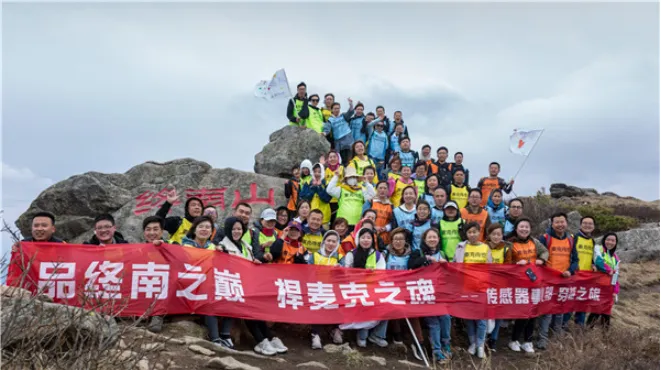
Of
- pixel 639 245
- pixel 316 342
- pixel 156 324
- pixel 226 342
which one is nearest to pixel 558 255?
pixel 316 342

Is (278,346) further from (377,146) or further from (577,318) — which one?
(377,146)

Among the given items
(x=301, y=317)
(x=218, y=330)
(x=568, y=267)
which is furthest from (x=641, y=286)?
(x=218, y=330)

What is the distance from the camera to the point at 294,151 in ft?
45.3

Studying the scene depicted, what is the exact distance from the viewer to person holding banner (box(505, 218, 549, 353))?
8188mm

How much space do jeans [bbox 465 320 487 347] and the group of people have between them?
17 millimetres

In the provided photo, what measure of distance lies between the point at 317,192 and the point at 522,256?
167 inches

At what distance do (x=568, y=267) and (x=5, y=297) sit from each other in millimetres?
8634

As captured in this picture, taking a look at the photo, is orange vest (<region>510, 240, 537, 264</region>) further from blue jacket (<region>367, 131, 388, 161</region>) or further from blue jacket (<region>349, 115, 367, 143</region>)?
blue jacket (<region>349, 115, 367, 143</region>)

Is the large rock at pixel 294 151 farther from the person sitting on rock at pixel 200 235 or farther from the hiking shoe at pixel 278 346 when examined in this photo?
the hiking shoe at pixel 278 346

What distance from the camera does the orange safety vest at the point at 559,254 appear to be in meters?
8.51

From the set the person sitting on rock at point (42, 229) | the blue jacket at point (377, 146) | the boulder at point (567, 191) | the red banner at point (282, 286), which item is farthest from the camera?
the boulder at point (567, 191)

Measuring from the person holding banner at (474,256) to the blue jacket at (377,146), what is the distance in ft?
17.8

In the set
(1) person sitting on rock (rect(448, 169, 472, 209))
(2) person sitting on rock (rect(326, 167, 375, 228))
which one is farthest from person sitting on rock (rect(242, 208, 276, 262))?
(1) person sitting on rock (rect(448, 169, 472, 209))

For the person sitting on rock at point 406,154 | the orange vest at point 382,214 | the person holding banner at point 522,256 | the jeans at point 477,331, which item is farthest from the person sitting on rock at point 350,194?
the person sitting on rock at point 406,154
